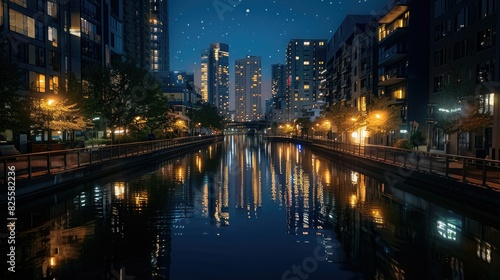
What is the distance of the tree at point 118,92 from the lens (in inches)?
1804

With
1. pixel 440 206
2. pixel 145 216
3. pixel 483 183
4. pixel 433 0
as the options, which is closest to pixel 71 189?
pixel 145 216

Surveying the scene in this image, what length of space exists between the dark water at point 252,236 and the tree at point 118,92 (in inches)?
1042

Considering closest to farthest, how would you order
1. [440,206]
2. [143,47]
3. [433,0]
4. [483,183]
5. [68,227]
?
[68,227], [483,183], [440,206], [433,0], [143,47]

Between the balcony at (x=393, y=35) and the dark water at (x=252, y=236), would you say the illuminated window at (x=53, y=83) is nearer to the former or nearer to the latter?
the dark water at (x=252, y=236)

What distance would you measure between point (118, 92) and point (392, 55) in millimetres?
33258

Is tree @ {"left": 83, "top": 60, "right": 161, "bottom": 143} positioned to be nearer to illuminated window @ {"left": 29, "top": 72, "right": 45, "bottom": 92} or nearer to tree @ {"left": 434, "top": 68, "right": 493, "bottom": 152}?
illuminated window @ {"left": 29, "top": 72, "right": 45, "bottom": 92}

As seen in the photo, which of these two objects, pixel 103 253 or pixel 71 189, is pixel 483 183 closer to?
pixel 103 253

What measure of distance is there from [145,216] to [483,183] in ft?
40.3

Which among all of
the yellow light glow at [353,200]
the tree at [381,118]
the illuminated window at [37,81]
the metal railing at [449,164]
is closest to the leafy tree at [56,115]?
the illuminated window at [37,81]

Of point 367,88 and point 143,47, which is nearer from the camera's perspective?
point 367,88

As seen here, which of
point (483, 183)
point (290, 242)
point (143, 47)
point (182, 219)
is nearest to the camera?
point (290, 242)

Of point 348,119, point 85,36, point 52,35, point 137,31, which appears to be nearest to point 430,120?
point 348,119

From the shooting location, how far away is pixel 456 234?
Answer: 1231cm

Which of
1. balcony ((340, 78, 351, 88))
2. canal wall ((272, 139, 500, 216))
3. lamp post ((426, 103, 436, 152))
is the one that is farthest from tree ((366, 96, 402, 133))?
balcony ((340, 78, 351, 88))
